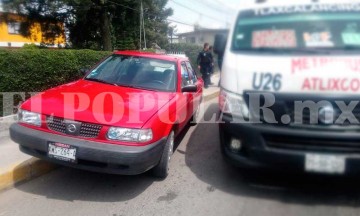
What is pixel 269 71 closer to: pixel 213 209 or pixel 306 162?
pixel 306 162

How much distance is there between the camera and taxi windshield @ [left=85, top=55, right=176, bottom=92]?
468 cm

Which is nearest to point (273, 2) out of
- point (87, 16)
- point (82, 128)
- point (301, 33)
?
point (301, 33)

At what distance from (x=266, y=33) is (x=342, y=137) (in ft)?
4.81

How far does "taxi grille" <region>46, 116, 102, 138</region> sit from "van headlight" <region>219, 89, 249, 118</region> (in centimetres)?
139

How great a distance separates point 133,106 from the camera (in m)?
3.77

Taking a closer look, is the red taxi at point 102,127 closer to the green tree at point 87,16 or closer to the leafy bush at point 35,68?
the leafy bush at point 35,68

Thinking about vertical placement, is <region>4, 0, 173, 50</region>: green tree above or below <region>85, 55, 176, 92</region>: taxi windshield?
above

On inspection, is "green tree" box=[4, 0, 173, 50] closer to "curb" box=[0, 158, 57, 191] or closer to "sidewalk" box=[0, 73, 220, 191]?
"sidewalk" box=[0, 73, 220, 191]

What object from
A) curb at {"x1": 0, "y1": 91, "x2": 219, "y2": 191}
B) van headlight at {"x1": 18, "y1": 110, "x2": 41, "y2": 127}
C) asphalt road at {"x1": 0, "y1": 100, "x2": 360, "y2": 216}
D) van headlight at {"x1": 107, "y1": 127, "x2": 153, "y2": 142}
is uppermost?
van headlight at {"x1": 18, "y1": 110, "x2": 41, "y2": 127}

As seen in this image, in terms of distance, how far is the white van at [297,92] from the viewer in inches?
124

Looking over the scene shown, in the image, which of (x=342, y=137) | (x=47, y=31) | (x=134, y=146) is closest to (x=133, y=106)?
(x=134, y=146)

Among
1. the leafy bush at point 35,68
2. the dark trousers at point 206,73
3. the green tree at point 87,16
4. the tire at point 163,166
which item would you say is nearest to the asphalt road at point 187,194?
the tire at point 163,166

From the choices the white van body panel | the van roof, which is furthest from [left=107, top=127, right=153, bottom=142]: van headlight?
the van roof

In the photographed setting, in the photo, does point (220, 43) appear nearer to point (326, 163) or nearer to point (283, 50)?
point (283, 50)
